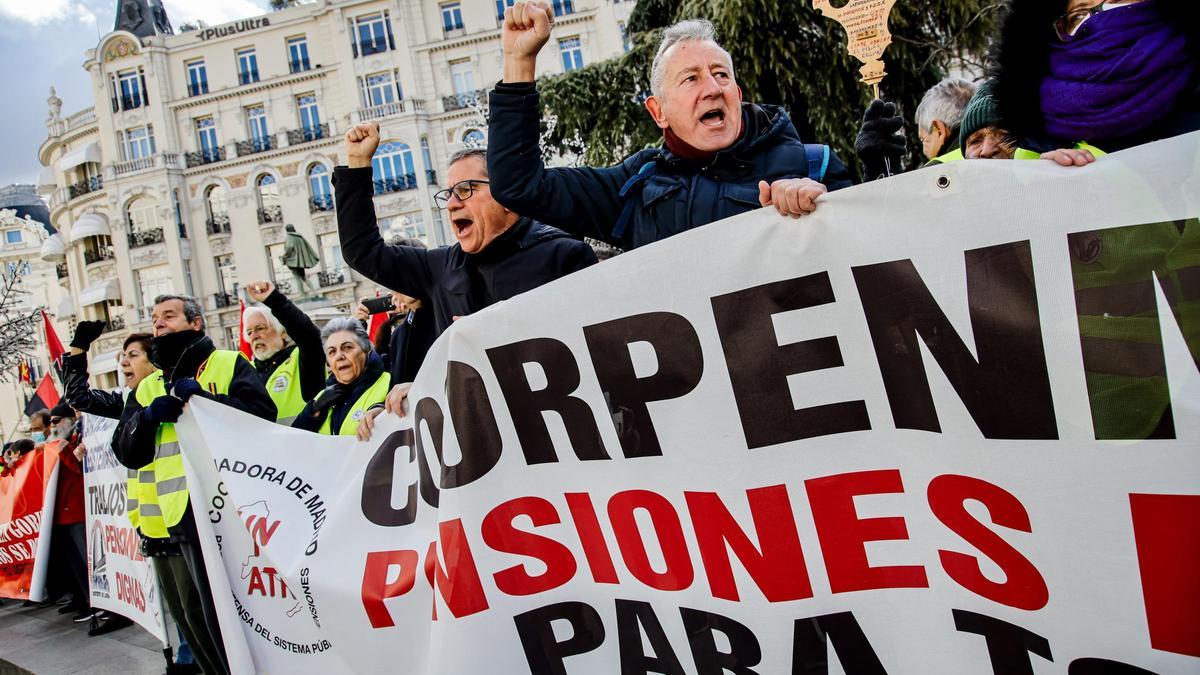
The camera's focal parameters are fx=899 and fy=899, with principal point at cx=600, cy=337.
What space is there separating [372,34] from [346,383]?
36.3 meters

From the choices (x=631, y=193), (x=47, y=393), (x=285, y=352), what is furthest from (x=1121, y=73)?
(x=47, y=393)

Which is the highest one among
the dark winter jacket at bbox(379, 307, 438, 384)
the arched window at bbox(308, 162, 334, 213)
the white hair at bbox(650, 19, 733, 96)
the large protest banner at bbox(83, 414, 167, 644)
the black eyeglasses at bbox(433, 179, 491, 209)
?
the arched window at bbox(308, 162, 334, 213)

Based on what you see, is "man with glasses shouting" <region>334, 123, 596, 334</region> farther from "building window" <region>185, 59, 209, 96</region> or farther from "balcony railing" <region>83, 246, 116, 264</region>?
"balcony railing" <region>83, 246, 116, 264</region>

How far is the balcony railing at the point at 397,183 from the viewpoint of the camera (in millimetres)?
36125

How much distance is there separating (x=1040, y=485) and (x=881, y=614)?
0.44m

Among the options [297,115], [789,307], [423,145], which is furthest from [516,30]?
[297,115]

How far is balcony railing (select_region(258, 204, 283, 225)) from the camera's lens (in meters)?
37.2

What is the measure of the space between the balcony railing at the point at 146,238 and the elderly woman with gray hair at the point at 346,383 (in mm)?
37564

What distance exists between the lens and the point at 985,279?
6.06ft

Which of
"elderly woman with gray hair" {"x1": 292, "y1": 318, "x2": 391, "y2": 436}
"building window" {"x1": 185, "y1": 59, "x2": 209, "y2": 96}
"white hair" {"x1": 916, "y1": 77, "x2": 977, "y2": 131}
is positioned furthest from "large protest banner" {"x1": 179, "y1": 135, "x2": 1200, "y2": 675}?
"building window" {"x1": 185, "y1": 59, "x2": 209, "y2": 96}

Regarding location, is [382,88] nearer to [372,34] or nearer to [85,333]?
[372,34]

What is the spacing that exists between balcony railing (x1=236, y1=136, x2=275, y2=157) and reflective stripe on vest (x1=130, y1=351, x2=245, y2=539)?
36.1 metres

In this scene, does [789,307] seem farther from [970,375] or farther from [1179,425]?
[1179,425]

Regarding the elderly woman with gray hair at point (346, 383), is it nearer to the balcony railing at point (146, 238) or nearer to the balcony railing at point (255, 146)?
the balcony railing at point (255, 146)
